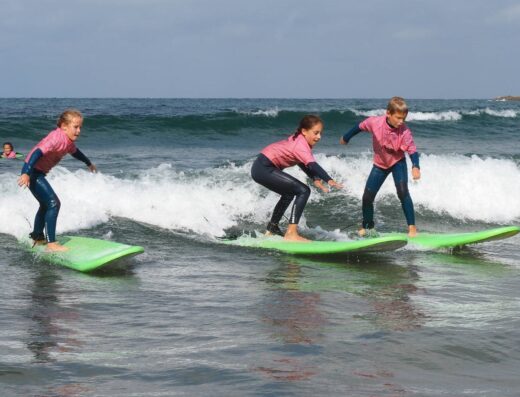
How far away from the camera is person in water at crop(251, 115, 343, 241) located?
326 inches

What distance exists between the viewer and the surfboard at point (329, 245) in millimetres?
7797

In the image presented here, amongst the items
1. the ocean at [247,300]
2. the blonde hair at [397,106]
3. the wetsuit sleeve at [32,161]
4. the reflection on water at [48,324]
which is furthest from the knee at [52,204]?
the blonde hair at [397,106]

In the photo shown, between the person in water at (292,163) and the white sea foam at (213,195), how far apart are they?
5.30 feet

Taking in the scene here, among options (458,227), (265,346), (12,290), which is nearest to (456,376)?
(265,346)

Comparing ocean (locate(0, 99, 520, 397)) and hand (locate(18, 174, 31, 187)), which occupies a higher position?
hand (locate(18, 174, 31, 187))

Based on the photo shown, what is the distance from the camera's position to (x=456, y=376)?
4.13 m

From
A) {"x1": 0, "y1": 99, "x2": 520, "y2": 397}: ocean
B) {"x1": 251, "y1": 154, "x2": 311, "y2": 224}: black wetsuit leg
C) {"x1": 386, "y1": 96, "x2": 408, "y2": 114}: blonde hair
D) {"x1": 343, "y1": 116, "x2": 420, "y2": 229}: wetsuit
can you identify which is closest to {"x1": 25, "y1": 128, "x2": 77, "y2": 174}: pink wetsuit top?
{"x1": 0, "y1": 99, "x2": 520, "y2": 397}: ocean

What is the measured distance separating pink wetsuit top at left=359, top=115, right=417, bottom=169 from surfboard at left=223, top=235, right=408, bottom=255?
3.50ft

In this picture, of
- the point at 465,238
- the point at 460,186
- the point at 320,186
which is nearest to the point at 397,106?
the point at 320,186

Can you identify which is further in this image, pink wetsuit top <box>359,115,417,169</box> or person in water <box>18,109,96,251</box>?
pink wetsuit top <box>359,115,417,169</box>

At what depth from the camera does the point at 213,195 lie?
38.4 ft

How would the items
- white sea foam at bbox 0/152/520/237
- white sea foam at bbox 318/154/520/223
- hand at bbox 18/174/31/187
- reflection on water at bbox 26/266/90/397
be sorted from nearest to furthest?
reflection on water at bbox 26/266/90/397 → hand at bbox 18/174/31/187 → white sea foam at bbox 0/152/520/237 → white sea foam at bbox 318/154/520/223

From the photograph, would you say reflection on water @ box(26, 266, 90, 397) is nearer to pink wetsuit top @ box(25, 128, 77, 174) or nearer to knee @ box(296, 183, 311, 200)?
pink wetsuit top @ box(25, 128, 77, 174)

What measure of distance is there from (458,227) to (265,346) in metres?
7.10
